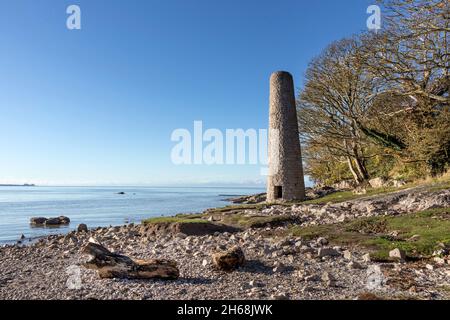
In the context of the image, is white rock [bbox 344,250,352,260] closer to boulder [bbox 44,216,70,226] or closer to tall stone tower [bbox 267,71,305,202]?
tall stone tower [bbox 267,71,305,202]

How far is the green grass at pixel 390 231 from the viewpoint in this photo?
8953mm

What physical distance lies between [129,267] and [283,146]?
18462 mm

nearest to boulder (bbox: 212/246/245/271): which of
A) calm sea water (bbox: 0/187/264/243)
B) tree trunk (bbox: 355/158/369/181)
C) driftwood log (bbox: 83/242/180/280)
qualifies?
driftwood log (bbox: 83/242/180/280)

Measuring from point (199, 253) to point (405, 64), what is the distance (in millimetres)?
16761

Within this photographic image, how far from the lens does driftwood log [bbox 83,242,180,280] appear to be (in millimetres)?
7344

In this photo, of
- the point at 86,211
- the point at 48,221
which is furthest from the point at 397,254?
the point at 86,211

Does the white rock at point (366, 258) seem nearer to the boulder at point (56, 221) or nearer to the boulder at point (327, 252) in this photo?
the boulder at point (327, 252)

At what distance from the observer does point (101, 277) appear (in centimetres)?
748

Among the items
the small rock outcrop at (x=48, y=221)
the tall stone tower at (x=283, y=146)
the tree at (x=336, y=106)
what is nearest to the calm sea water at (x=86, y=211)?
the small rock outcrop at (x=48, y=221)

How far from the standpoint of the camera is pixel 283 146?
24.5 m

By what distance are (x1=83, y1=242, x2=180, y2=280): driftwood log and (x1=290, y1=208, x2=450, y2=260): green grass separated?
491cm

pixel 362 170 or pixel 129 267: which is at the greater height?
pixel 362 170

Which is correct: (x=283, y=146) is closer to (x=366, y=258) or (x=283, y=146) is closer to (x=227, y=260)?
(x=366, y=258)
